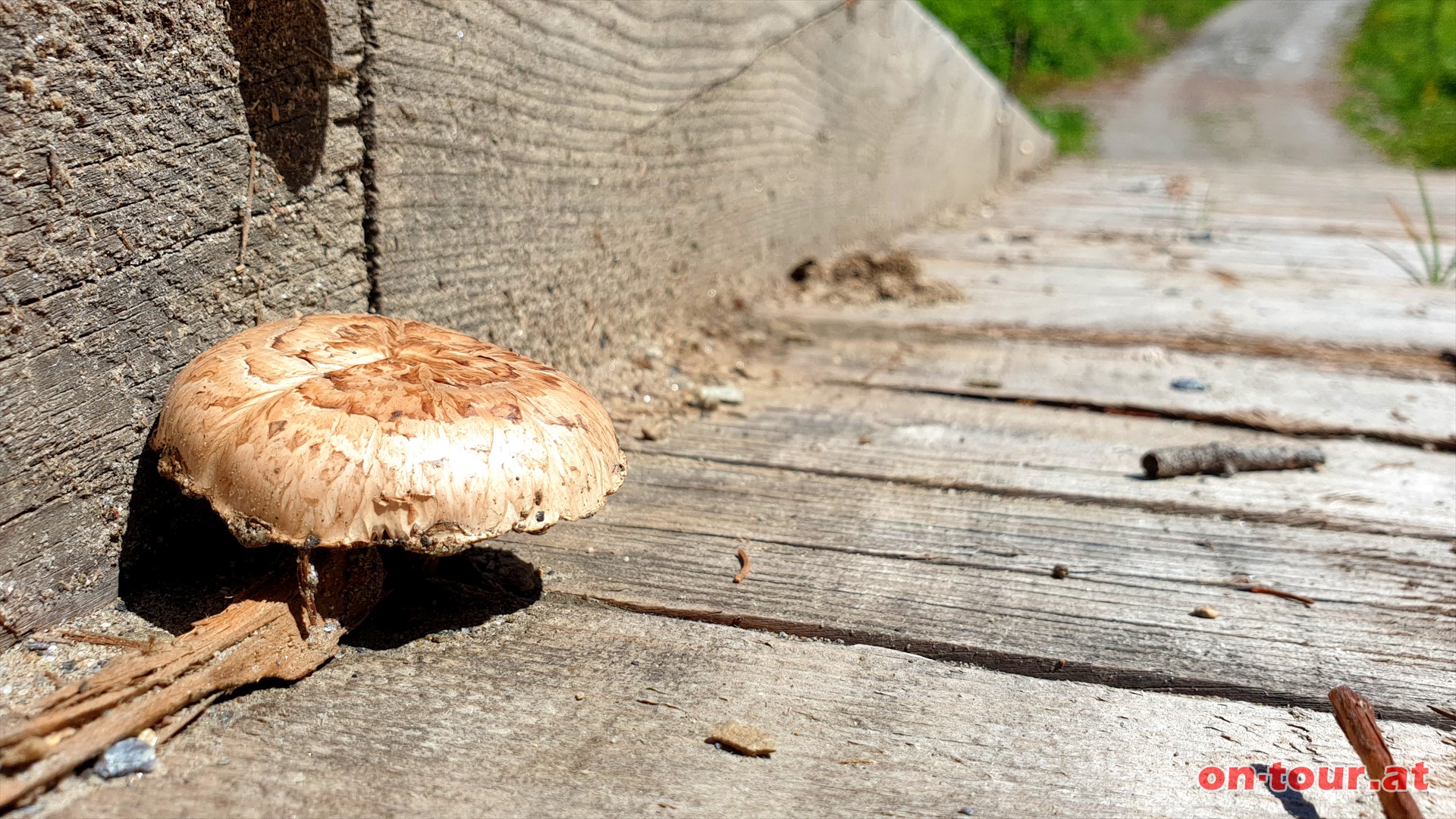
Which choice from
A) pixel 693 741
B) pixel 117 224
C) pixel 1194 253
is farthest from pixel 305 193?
pixel 1194 253

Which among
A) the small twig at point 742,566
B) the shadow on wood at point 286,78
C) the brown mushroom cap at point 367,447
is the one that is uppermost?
the shadow on wood at point 286,78

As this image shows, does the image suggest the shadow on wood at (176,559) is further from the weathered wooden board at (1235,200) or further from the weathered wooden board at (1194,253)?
the weathered wooden board at (1235,200)

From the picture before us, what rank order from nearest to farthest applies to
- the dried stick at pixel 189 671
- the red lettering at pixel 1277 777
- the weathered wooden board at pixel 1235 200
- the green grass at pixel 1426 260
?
the dried stick at pixel 189 671 → the red lettering at pixel 1277 777 → the green grass at pixel 1426 260 → the weathered wooden board at pixel 1235 200

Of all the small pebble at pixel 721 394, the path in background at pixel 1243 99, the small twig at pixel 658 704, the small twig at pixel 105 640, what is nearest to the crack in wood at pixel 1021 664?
the small twig at pixel 658 704

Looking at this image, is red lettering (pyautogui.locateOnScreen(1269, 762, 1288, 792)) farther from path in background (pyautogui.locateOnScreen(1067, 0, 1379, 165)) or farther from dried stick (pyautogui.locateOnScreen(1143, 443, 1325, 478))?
path in background (pyautogui.locateOnScreen(1067, 0, 1379, 165))

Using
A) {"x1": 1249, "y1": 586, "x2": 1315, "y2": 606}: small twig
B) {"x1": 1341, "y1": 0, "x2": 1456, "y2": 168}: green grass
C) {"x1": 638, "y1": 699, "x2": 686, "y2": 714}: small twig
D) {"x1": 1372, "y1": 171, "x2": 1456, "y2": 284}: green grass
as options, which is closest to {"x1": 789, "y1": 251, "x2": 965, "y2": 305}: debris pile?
{"x1": 1372, "y1": 171, "x2": 1456, "y2": 284}: green grass

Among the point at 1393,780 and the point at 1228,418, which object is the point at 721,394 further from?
the point at 1393,780
